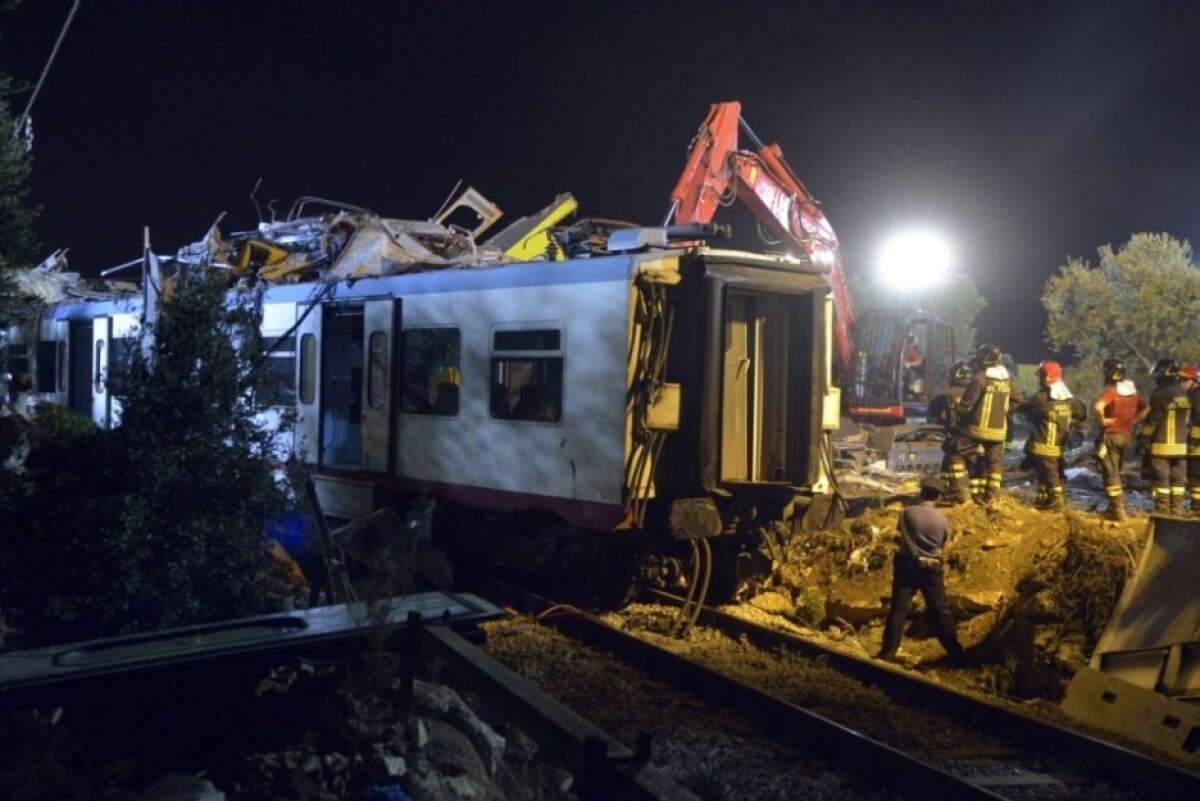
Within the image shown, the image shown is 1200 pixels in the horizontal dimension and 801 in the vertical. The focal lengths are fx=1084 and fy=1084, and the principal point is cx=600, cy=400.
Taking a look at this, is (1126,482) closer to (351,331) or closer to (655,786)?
(351,331)

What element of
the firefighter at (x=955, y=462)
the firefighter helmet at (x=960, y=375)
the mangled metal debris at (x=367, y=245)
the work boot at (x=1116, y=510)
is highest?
the mangled metal debris at (x=367, y=245)

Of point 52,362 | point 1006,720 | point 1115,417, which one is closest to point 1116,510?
point 1115,417

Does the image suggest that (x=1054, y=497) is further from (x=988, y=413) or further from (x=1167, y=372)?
(x=1167, y=372)

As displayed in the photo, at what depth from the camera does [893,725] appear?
6867 mm

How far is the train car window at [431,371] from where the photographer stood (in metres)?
10.1

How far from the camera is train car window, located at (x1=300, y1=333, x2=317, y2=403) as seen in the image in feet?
38.7

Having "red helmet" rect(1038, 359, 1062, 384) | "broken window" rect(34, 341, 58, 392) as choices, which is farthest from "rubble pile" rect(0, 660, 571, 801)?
"broken window" rect(34, 341, 58, 392)

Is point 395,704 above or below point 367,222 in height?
below

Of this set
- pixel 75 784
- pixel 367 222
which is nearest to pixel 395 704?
pixel 75 784

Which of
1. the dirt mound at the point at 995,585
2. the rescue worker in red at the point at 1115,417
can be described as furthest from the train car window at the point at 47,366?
the rescue worker in red at the point at 1115,417

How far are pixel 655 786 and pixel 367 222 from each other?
1052 cm

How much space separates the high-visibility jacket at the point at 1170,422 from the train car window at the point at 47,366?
598 inches

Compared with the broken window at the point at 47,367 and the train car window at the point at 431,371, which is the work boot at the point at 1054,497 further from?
the broken window at the point at 47,367

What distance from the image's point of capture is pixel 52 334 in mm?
16891
